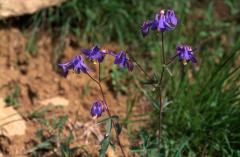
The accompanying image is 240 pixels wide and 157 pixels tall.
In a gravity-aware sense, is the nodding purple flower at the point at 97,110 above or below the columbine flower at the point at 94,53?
below

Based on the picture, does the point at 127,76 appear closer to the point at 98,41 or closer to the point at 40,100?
the point at 98,41

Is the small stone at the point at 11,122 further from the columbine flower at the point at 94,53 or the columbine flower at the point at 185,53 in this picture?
the columbine flower at the point at 185,53

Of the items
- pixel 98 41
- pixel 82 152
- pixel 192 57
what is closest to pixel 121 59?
pixel 192 57

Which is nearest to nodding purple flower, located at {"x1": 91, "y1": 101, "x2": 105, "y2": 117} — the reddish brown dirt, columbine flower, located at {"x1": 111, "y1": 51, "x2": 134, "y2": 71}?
columbine flower, located at {"x1": 111, "y1": 51, "x2": 134, "y2": 71}

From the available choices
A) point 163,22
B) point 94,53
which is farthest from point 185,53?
point 94,53

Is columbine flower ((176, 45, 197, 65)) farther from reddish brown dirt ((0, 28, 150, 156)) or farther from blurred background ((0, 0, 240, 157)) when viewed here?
reddish brown dirt ((0, 28, 150, 156))

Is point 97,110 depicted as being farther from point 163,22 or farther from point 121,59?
point 163,22

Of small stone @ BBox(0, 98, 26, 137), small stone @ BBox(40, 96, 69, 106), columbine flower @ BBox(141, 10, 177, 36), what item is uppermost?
small stone @ BBox(40, 96, 69, 106)

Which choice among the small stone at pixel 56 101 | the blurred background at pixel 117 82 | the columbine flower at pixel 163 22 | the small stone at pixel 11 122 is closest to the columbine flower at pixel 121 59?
the columbine flower at pixel 163 22
